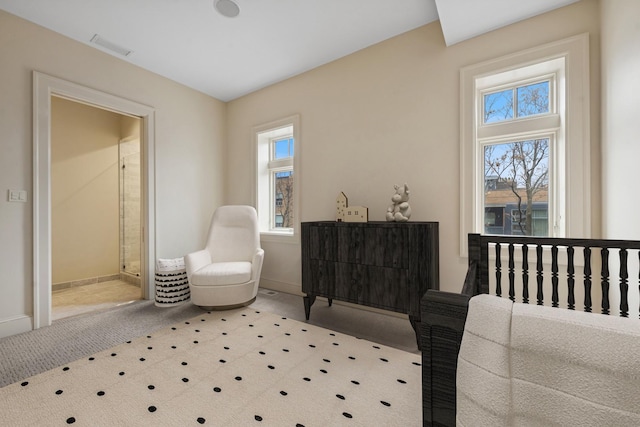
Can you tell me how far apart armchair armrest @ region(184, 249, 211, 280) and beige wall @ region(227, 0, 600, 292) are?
0.84 metres

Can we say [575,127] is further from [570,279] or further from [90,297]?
[90,297]

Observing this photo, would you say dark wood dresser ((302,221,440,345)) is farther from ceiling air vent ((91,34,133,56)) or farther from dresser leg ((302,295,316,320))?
ceiling air vent ((91,34,133,56))

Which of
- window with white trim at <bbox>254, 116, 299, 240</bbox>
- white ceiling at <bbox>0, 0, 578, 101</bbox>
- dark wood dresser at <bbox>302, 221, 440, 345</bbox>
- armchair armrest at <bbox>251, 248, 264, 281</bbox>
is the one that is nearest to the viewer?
dark wood dresser at <bbox>302, 221, 440, 345</bbox>

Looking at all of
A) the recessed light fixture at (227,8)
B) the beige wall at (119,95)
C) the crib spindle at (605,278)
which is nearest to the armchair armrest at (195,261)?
the beige wall at (119,95)

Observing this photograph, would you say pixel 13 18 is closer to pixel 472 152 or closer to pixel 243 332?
pixel 243 332

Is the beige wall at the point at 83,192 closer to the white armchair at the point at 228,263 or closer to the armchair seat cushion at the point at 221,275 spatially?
the white armchair at the point at 228,263

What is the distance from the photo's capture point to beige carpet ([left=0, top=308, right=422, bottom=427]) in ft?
4.57

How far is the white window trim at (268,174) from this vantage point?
11.1ft

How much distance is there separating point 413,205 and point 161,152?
2972 mm

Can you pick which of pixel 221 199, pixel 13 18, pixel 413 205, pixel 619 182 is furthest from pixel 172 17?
pixel 619 182

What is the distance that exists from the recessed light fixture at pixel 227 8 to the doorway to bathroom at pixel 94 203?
2.54m

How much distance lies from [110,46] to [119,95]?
46cm

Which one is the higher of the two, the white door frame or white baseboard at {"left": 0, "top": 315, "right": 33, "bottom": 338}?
the white door frame

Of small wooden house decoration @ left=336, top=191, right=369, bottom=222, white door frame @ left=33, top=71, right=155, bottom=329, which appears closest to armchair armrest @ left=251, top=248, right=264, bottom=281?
small wooden house decoration @ left=336, top=191, right=369, bottom=222
